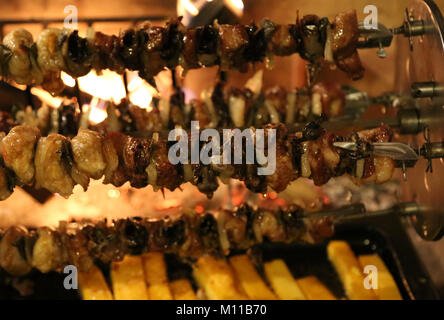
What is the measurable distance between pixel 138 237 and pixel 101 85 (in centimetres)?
164

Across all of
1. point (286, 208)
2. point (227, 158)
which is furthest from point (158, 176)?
point (286, 208)

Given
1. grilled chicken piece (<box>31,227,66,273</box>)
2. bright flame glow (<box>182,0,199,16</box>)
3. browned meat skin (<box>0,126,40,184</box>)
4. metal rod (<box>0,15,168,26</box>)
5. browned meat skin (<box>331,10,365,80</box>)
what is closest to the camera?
browned meat skin (<box>0,126,40,184</box>)

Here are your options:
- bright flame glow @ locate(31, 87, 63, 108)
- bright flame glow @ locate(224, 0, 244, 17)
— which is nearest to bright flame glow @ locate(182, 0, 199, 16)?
bright flame glow @ locate(224, 0, 244, 17)

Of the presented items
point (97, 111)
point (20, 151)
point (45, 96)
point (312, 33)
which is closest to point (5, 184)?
point (20, 151)

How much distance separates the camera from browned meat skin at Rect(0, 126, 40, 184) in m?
1.89

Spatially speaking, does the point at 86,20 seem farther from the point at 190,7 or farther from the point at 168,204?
the point at 168,204

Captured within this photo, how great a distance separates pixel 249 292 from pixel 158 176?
3.87 feet

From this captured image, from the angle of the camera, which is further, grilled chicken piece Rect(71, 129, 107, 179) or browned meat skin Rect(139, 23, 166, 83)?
browned meat skin Rect(139, 23, 166, 83)

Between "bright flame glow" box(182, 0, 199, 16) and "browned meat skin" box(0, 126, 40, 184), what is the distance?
1.36 metres

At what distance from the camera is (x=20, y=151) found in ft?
6.22

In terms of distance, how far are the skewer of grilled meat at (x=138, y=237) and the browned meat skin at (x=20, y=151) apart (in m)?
0.66

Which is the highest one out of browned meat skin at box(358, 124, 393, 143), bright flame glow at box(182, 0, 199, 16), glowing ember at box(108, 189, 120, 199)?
bright flame glow at box(182, 0, 199, 16)

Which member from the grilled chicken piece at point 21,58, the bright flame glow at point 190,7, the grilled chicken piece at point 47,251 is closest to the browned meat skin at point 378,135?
the bright flame glow at point 190,7

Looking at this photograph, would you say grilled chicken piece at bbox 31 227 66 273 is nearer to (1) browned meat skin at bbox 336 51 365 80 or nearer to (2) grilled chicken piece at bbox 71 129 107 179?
(2) grilled chicken piece at bbox 71 129 107 179
